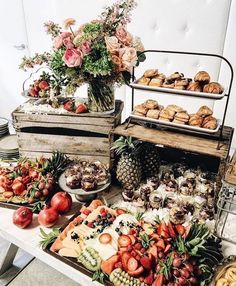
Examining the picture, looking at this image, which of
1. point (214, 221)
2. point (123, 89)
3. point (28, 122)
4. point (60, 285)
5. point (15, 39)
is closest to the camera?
point (214, 221)

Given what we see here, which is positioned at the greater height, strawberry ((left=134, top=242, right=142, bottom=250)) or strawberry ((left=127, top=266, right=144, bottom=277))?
strawberry ((left=134, top=242, right=142, bottom=250))

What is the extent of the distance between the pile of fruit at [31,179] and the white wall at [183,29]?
55.3 inches

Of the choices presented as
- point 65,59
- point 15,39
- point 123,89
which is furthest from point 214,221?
point 15,39

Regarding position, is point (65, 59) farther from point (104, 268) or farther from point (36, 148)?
point (104, 268)

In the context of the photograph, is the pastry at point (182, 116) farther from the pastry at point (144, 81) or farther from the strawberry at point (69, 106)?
the strawberry at point (69, 106)

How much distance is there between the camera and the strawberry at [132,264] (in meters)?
1.01

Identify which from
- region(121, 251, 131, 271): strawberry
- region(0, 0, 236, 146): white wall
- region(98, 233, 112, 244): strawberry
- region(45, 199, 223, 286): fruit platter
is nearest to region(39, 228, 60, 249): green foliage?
region(45, 199, 223, 286): fruit platter

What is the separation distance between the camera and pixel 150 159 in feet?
4.90

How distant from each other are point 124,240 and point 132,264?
0.36 ft

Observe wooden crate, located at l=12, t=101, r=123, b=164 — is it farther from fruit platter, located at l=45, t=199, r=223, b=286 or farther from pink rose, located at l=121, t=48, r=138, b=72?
fruit platter, located at l=45, t=199, r=223, b=286

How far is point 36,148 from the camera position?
1641mm

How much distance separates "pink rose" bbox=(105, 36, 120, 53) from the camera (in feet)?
4.17

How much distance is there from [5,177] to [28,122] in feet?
1.03

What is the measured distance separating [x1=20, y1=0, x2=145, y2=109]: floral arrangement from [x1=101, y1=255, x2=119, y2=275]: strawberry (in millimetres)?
764
